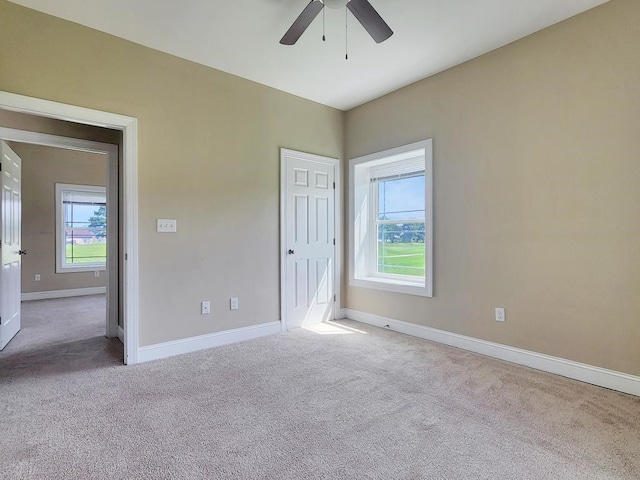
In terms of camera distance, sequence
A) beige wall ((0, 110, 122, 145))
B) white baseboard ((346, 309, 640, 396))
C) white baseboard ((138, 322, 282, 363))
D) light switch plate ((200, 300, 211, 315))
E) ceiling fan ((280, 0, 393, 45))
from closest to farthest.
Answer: ceiling fan ((280, 0, 393, 45)), white baseboard ((346, 309, 640, 396)), white baseboard ((138, 322, 282, 363)), beige wall ((0, 110, 122, 145)), light switch plate ((200, 300, 211, 315))

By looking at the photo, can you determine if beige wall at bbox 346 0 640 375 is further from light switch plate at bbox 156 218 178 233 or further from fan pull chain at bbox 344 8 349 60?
light switch plate at bbox 156 218 178 233

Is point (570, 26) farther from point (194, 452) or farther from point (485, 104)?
point (194, 452)

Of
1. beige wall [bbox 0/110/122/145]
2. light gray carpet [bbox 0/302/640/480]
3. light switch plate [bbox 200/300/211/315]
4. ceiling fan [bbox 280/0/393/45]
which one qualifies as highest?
ceiling fan [bbox 280/0/393/45]

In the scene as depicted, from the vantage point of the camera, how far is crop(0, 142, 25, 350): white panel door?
11.2 feet

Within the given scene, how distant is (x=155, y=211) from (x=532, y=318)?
11.2ft

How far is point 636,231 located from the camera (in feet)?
7.70

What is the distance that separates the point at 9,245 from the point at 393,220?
4292 mm

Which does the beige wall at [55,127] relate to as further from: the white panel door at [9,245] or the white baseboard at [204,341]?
the white baseboard at [204,341]

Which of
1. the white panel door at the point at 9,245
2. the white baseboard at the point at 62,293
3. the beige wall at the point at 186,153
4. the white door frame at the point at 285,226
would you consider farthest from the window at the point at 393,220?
the white baseboard at the point at 62,293

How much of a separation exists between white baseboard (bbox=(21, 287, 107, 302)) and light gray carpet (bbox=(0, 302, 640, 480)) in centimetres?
377

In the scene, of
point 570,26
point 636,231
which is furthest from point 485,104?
point 636,231

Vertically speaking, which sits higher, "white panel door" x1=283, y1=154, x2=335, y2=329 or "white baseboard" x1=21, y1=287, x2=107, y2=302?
"white panel door" x1=283, y1=154, x2=335, y2=329

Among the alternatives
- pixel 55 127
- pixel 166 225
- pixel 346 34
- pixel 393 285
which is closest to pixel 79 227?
pixel 55 127

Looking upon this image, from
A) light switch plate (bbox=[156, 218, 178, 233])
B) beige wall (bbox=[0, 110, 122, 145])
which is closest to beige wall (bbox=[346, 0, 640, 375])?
light switch plate (bbox=[156, 218, 178, 233])
